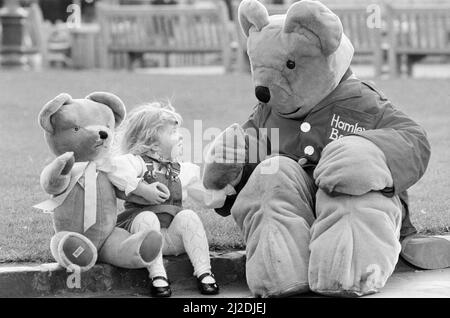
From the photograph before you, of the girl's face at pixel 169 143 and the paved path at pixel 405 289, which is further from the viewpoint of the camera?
the girl's face at pixel 169 143

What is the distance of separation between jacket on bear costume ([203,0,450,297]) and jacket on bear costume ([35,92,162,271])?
523 mm

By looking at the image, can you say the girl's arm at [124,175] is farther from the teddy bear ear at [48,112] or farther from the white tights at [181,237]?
the teddy bear ear at [48,112]

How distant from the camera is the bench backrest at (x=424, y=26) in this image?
15578 mm

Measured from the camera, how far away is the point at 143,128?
5.37 m

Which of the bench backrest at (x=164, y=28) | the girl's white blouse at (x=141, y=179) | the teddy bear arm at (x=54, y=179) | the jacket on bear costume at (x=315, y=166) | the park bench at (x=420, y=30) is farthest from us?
the bench backrest at (x=164, y=28)

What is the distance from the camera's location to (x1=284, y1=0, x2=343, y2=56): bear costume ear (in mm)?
5008

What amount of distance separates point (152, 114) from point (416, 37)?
11.1 meters

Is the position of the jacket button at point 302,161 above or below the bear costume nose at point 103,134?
below

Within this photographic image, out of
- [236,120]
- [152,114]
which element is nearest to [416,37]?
[236,120]

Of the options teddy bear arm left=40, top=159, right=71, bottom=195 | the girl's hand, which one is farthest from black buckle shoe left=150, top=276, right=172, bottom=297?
teddy bear arm left=40, top=159, right=71, bottom=195

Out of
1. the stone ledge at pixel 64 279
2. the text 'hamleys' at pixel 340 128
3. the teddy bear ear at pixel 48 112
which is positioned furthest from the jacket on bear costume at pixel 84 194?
the text 'hamleys' at pixel 340 128

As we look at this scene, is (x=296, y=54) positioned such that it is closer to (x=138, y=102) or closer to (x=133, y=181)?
(x=133, y=181)

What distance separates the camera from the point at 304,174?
512cm
